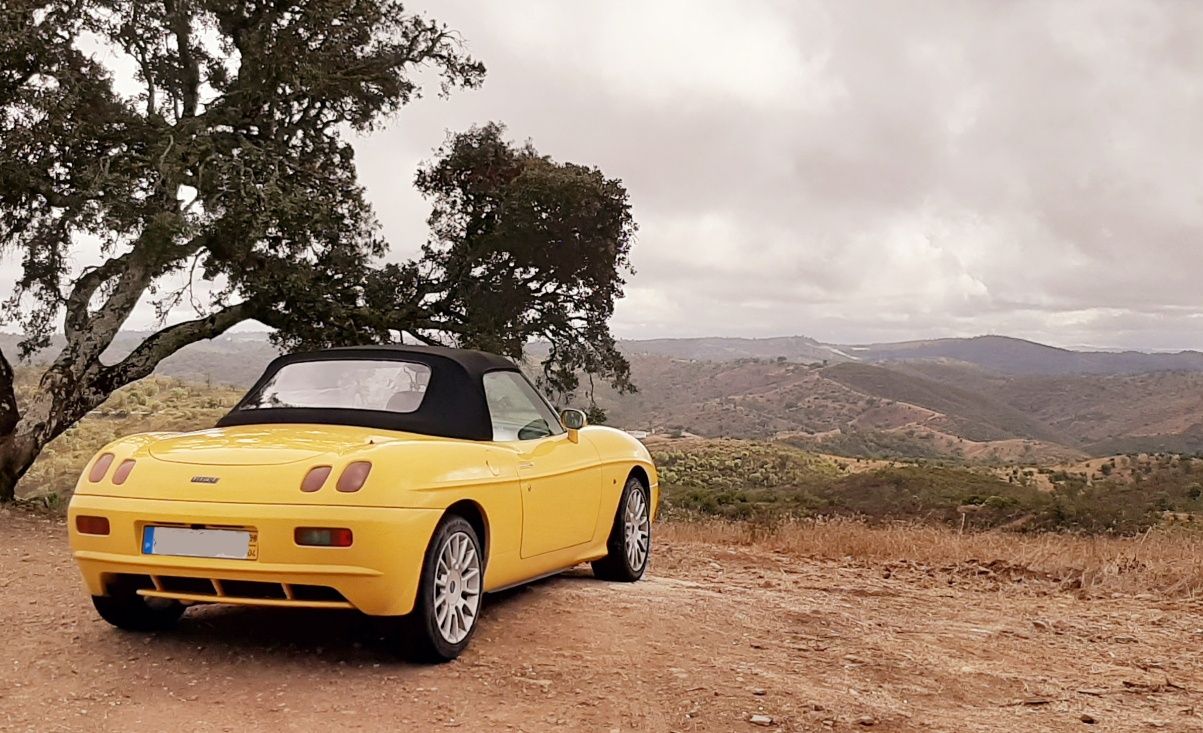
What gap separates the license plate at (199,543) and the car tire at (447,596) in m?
0.75

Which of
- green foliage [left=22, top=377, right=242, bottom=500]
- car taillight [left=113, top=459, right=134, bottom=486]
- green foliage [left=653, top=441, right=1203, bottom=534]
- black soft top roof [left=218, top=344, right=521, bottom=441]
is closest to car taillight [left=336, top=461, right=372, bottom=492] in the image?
black soft top roof [left=218, top=344, right=521, bottom=441]

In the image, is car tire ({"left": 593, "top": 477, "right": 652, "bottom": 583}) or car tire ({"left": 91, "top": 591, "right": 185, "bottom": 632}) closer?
car tire ({"left": 91, "top": 591, "right": 185, "bottom": 632})

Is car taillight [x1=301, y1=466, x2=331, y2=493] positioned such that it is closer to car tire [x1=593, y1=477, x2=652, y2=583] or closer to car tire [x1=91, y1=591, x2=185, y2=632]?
car tire [x1=91, y1=591, x2=185, y2=632]

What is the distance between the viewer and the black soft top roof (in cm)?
544

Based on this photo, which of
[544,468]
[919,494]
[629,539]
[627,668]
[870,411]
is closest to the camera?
[627,668]

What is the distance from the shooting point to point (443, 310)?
50.6 feet

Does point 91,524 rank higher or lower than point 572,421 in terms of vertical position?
lower

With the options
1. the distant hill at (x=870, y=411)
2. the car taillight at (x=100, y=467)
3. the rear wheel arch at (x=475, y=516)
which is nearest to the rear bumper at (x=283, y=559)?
the car taillight at (x=100, y=467)

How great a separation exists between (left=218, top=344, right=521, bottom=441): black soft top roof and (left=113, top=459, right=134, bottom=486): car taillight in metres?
0.78

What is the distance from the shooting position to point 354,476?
4.60 m

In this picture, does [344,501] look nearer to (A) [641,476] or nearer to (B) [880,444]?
(A) [641,476]

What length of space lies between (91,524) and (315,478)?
44.6 inches

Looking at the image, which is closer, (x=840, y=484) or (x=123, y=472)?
(x=123, y=472)

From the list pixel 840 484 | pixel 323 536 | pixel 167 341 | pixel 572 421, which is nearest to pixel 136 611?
pixel 323 536
